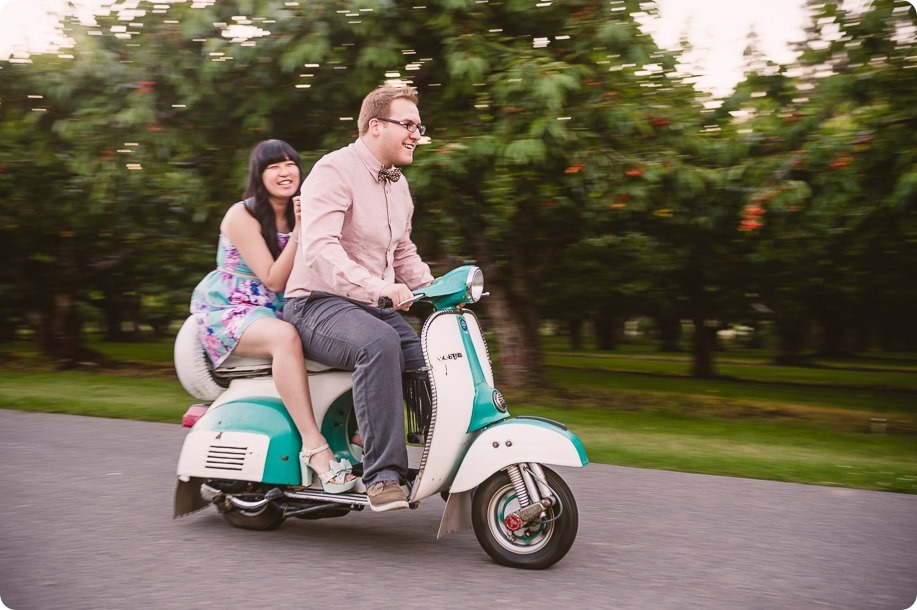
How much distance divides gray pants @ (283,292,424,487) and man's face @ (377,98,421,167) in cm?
78

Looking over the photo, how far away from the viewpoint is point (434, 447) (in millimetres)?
4336

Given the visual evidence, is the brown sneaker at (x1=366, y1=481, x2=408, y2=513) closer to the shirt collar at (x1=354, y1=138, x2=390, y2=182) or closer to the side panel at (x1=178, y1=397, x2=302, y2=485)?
the side panel at (x1=178, y1=397, x2=302, y2=485)

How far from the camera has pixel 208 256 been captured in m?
15.8

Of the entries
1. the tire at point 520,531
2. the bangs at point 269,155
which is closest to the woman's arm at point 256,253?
the bangs at point 269,155

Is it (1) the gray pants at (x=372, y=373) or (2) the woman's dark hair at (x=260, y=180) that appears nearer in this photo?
(1) the gray pants at (x=372, y=373)

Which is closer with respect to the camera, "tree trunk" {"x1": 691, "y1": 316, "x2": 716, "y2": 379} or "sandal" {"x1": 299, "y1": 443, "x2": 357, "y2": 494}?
"sandal" {"x1": 299, "y1": 443, "x2": 357, "y2": 494}

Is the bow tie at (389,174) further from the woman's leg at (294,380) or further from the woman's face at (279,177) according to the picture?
the woman's leg at (294,380)

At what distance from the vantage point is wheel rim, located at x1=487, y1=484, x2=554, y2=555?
427 centimetres

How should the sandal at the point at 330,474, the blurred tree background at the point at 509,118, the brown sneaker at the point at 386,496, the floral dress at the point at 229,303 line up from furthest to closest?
the blurred tree background at the point at 509,118 < the floral dress at the point at 229,303 < the sandal at the point at 330,474 < the brown sneaker at the point at 386,496

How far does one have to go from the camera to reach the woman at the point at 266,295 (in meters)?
4.59

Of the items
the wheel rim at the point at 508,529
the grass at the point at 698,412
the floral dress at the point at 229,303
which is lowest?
the grass at the point at 698,412

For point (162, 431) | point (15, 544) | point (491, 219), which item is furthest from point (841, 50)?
point (15, 544)

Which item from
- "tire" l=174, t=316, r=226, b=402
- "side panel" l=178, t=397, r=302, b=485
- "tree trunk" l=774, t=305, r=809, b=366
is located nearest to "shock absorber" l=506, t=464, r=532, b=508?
"side panel" l=178, t=397, r=302, b=485

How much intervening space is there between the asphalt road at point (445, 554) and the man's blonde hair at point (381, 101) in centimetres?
212
